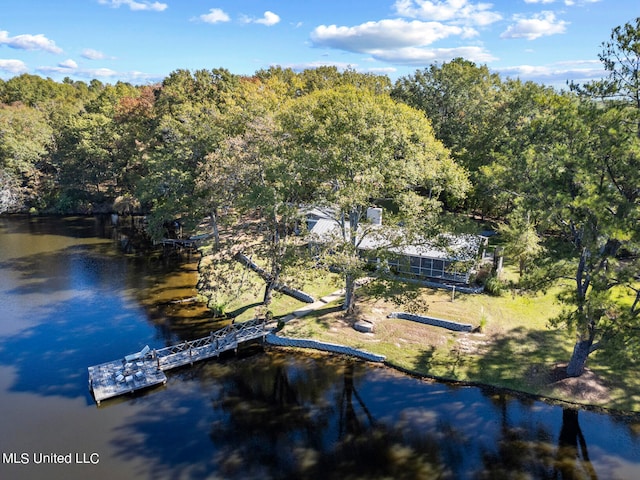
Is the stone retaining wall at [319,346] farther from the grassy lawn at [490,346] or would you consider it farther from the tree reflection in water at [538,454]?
the tree reflection in water at [538,454]

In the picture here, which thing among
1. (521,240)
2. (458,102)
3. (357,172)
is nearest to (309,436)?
(357,172)

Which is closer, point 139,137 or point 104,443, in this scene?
point 104,443

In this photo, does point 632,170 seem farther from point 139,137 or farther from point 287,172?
point 139,137

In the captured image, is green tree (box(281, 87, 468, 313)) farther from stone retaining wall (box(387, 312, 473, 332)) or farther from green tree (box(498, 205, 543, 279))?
green tree (box(498, 205, 543, 279))

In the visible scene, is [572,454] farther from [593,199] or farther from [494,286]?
[494,286]

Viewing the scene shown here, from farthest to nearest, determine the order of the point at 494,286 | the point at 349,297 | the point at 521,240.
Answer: the point at 494,286, the point at 521,240, the point at 349,297

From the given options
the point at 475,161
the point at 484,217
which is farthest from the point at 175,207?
the point at 484,217
